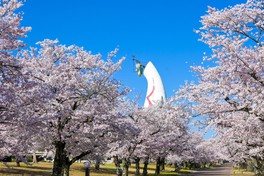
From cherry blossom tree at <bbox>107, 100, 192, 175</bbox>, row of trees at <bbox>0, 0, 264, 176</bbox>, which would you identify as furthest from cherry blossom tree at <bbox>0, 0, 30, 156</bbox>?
cherry blossom tree at <bbox>107, 100, 192, 175</bbox>

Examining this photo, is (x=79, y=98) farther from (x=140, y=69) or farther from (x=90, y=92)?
(x=140, y=69)

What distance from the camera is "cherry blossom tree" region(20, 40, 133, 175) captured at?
19.4 metres

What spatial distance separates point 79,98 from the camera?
20000 millimetres

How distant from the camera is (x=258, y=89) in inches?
547

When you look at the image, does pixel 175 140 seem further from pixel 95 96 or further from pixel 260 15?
pixel 260 15

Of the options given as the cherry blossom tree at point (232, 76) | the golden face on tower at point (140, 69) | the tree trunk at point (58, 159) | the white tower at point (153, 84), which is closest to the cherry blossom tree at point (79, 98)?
the tree trunk at point (58, 159)

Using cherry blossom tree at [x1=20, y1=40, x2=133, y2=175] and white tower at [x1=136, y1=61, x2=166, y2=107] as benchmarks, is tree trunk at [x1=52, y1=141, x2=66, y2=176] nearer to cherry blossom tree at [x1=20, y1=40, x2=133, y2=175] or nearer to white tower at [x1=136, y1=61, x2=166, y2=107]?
cherry blossom tree at [x1=20, y1=40, x2=133, y2=175]

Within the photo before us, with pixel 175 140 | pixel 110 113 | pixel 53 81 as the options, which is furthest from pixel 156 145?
pixel 53 81

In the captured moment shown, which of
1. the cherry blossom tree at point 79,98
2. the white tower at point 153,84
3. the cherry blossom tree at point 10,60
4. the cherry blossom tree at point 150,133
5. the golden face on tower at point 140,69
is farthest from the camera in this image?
the golden face on tower at point 140,69

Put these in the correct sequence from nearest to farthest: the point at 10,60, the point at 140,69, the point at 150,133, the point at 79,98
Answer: the point at 10,60 → the point at 79,98 → the point at 150,133 → the point at 140,69

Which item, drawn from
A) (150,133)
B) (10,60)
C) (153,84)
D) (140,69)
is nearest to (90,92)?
(10,60)

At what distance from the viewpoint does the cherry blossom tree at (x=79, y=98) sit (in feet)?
63.7

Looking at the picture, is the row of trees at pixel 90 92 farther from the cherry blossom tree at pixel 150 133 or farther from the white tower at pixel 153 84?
the white tower at pixel 153 84

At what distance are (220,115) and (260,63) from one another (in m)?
3.35
